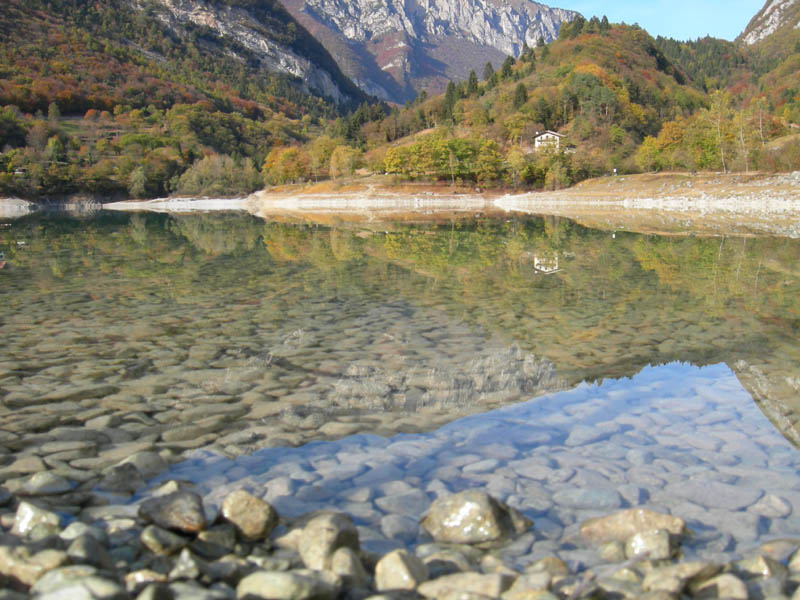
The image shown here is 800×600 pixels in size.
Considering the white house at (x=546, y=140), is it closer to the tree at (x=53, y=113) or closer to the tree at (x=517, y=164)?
the tree at (x=517, y=164)

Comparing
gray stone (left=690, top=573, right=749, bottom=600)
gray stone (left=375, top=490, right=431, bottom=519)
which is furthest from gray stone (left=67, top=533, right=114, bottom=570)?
gray stone (left=690, top=573, right=749, bottom=600)

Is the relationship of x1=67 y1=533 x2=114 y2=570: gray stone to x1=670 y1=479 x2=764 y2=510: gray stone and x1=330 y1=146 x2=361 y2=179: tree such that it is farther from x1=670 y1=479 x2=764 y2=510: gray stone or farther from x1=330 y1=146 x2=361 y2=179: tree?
x1=330 y1=146 x2=361 y2=179: tree

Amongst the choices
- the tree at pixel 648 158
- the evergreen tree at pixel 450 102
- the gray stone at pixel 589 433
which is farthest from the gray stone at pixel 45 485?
the evergreen tree at pixel 450 102

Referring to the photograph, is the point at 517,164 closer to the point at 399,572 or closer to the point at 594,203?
the point at 594,203

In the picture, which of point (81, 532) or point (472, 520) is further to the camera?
point (472, 520)

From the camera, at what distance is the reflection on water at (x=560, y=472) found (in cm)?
450

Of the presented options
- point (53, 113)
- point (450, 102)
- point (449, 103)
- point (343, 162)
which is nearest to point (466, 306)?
point (343, 162)

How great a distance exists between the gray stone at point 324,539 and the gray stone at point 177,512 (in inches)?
28.2

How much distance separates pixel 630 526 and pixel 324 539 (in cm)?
211

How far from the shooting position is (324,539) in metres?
3.83

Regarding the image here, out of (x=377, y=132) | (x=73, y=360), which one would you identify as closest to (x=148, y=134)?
(x=377, y=132)

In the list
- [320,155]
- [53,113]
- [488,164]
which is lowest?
[488,164]

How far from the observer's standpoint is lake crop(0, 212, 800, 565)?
5.01 meters

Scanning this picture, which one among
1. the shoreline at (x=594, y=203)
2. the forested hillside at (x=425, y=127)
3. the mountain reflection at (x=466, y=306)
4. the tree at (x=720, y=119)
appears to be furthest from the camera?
the forested hillside at (x=425, y=127)
